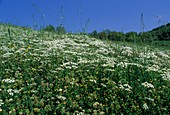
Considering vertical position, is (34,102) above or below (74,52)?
below

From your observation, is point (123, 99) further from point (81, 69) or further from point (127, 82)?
point (81, 69)

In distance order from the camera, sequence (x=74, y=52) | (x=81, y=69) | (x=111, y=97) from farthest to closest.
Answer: (x=74, y=52)
(x=81, y=69)
(x=111, y=97)

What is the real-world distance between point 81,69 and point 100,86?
4.18ft

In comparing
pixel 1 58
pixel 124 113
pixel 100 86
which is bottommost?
pixel 124 113

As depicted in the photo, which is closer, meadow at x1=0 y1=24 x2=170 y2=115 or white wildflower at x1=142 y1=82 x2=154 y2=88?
meadow at x1=0 y1=24 x2=170 y2=115

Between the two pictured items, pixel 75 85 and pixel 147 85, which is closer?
pixel 75 85

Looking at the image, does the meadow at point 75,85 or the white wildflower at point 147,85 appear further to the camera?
the white wildflower at point 147,85

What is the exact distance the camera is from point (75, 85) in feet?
28.9

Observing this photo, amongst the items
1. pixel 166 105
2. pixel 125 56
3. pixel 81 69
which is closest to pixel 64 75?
pixel 81 69

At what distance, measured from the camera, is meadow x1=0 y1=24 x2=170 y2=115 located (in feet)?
25.4

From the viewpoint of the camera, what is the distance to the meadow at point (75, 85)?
775 cm

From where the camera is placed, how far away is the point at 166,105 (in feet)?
27.7

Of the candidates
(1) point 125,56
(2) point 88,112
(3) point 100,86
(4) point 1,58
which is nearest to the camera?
(2) point 88,112

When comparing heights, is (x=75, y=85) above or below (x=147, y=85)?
above
